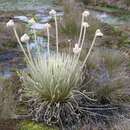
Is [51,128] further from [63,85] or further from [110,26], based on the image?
[110,26]

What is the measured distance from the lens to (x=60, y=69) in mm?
4609

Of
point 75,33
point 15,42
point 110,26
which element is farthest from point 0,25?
point 110,26

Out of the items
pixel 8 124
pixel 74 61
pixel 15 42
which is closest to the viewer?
pixel 8 124

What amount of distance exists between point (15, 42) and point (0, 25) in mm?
748

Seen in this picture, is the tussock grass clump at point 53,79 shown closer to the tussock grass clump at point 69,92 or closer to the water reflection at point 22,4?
the tussock grass clump at point 69,92

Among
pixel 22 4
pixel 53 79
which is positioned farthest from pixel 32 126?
pixel 22 4

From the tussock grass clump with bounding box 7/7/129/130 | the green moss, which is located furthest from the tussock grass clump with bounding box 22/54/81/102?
the green moss

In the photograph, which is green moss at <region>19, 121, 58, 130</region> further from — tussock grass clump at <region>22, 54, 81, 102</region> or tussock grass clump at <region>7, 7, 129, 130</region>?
tussock grass clump at <region>22, 54, 81, 102</region>

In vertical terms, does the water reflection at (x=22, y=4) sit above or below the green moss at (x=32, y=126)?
below

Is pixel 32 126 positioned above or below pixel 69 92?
below

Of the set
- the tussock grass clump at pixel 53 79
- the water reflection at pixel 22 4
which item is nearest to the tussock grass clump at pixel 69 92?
the tussock grass clump at pixel 53 79

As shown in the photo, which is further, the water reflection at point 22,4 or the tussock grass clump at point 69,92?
the water reflection at point 22,4

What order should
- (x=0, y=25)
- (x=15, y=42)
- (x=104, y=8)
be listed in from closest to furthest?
(x=15, y=42) < (x=0, y=25) < (x=104, y=8)

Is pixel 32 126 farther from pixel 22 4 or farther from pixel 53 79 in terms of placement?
pixel 22 4
